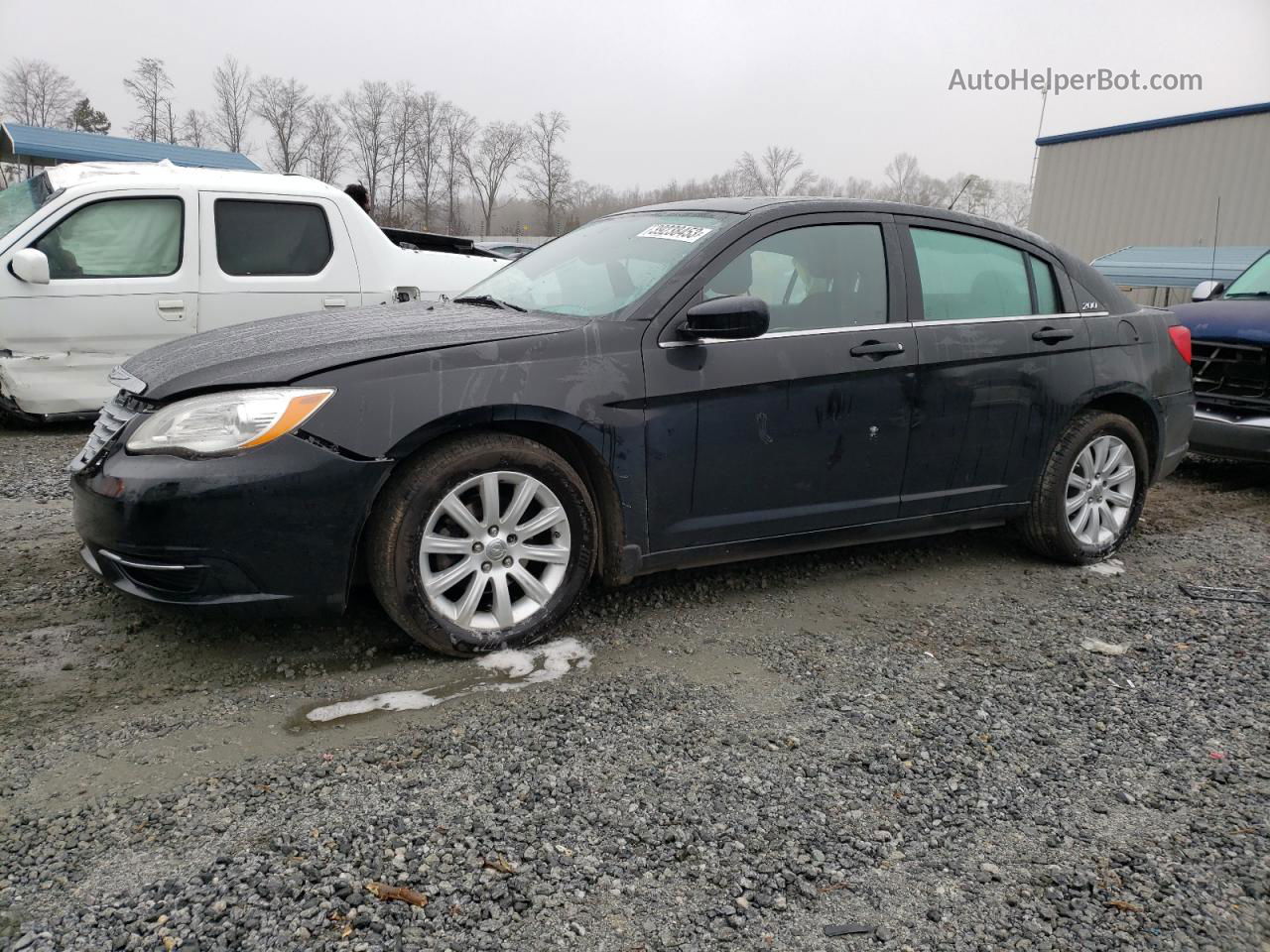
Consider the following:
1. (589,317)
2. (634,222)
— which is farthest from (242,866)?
(634,222)

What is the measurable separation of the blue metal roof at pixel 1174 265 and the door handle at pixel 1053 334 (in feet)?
42.7

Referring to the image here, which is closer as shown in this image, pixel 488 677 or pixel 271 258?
pixel 488 677

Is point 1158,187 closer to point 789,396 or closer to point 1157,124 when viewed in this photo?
point 1157,124

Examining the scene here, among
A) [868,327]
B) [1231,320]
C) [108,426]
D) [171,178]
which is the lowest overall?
[108,426]

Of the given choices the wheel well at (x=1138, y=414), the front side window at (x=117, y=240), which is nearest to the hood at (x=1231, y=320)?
the wheel well at (x=1138, y=414)

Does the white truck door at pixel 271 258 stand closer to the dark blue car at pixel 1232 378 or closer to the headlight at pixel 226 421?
the headlight at pixel 226 421

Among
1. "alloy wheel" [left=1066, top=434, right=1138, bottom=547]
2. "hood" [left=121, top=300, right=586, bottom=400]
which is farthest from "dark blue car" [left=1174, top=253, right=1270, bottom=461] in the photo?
"hood" [left=121, top=300, right=586, bottom=400]

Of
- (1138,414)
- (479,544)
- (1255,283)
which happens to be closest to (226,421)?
(479,544)

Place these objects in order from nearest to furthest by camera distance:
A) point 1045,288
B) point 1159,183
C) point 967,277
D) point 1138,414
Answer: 1. point 967,277
2. point 1045,288
3. point 1138,414
4. point 1159,183

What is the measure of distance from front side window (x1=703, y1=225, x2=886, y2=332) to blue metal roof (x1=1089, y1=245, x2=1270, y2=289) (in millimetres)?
13792

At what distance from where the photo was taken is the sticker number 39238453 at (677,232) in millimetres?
3773

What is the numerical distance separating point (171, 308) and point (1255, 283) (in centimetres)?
797

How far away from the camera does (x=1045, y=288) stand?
4.43 metres

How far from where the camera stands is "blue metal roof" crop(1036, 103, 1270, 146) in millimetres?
19172
